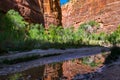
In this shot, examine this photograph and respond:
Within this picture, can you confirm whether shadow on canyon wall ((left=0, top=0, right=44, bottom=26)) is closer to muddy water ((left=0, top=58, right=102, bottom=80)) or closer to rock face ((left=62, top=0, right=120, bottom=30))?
muddy water ((left=0, top=58, right=102, bottom=80))

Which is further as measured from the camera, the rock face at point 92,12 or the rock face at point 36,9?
the rock face at point 92,12

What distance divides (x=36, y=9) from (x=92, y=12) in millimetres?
75872

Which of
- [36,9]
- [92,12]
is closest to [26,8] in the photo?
[36,9]

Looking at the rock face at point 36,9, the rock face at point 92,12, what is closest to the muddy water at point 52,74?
the rock face at point 36,9

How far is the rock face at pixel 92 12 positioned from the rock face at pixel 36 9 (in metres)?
45.3

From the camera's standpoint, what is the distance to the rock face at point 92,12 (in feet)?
409

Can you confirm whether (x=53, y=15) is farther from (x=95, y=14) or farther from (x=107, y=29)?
(x=95, y=14)

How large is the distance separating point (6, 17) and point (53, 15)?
36401mm

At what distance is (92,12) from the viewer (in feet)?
455

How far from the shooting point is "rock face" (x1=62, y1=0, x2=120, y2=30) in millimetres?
124812

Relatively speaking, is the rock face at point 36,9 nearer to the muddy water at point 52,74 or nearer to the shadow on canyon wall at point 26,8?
the shadow on canyon wall at point 26,8

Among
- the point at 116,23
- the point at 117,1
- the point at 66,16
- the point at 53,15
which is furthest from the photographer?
the point at 66,16

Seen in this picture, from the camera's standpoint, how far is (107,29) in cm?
12306

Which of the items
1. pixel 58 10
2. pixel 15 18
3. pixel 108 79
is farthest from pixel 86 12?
pixel 108 79
